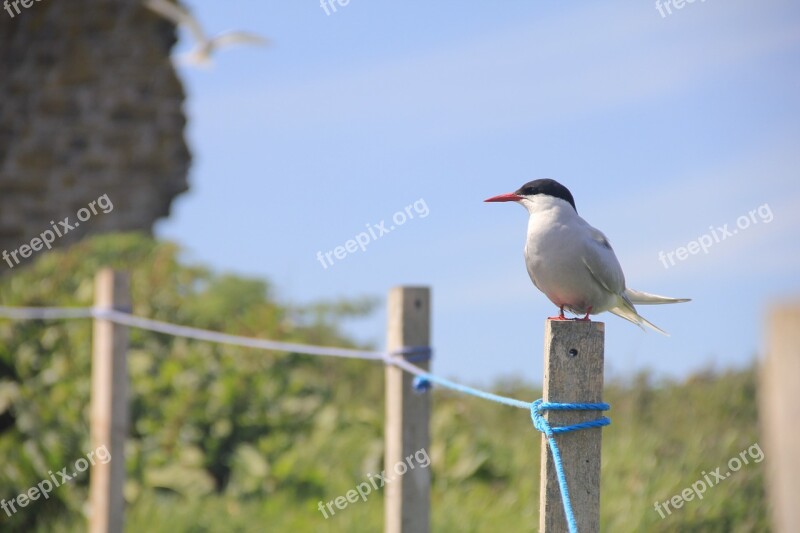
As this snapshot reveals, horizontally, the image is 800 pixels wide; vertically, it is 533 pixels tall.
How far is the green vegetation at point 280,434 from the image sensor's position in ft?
17.2

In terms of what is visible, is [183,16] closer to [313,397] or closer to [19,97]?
[19,97]

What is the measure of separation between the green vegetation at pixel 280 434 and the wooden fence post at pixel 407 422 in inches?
64.0

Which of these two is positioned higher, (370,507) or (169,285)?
(169,285)

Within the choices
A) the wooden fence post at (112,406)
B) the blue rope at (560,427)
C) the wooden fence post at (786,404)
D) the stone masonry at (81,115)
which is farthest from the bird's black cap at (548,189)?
the stone masonry at (81,115)

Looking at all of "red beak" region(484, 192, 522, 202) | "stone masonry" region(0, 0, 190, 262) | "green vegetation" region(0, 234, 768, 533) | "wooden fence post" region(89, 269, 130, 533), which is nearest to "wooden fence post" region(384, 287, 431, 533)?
"red beak" region(484, 192, 522, 202)

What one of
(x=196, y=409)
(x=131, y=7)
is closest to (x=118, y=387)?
(x=196, y=409)

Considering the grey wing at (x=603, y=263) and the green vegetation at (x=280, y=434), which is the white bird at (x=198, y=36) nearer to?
the green vegetation at (x=280, y=434)

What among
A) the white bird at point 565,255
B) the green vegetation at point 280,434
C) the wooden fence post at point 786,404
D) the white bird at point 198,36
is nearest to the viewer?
the wooden fence post at point 786,404

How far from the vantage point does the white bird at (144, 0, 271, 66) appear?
10.5m

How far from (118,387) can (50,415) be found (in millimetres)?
1689

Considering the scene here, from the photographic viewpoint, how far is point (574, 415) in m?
2.19

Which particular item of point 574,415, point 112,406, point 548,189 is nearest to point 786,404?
point 574,415

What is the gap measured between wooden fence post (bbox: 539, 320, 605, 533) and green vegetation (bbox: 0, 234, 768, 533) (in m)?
2.73

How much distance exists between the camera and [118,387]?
16.0 feet
